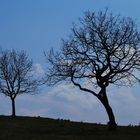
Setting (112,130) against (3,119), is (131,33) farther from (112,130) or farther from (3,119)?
(3,119)

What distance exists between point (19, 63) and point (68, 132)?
29.8 meters

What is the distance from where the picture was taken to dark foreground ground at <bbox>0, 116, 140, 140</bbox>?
38688 millimetres

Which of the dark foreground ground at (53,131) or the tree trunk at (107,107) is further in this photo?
the tree trunk at (107,107)

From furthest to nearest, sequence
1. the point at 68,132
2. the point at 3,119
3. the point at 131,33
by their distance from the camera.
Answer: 1. the point at 3,119
2. the point at 131,33
3. the point at 68,132

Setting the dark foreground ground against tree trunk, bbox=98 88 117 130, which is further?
tree trunk, bbox=98 88 117 130

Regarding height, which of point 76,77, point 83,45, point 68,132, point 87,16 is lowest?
point 68,132

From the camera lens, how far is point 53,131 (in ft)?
146

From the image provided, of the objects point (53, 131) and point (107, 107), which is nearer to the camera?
point (53, 131)

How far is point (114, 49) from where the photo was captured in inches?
1799

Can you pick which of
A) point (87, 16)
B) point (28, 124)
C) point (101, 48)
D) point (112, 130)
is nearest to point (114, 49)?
point (101, 48)

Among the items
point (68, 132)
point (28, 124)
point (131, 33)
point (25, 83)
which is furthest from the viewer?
point (25, 83)

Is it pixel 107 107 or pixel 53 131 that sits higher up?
pixel 107 107

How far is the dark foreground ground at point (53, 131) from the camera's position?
38688 mm

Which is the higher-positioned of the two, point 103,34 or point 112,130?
point 103,34
